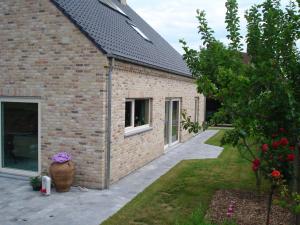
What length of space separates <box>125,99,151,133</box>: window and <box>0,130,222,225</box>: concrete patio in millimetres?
1562

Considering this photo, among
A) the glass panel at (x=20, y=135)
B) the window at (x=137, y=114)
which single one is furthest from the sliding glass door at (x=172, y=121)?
the glass panel at (x=20, y=135)

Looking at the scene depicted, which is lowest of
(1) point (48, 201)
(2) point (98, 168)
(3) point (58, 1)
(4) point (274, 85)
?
(1) point (48, 201)

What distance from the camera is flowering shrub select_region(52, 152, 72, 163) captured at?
8.27m

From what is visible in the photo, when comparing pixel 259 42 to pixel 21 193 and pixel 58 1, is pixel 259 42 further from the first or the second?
pixel 21 193

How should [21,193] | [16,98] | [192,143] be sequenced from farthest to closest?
[192,143], [16,98], [21,193]

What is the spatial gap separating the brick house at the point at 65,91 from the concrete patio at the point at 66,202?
45 centimetres

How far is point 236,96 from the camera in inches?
234

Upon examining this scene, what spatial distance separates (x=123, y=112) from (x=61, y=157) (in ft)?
7.34

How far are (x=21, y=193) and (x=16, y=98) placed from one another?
9.32 feet

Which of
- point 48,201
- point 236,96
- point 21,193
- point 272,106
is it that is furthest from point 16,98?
point 272,106

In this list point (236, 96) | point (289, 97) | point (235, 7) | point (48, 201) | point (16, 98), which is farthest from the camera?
point (16, 98)

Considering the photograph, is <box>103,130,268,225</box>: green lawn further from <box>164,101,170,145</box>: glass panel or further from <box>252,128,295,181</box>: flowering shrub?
<box>164,101,170,145</box>: glass panel


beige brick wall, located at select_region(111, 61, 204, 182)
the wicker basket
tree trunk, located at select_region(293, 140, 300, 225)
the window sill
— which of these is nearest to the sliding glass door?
beige brick wall, located at select_region(111, 61, 204, 182)

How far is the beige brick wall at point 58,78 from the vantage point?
28.1 feet
